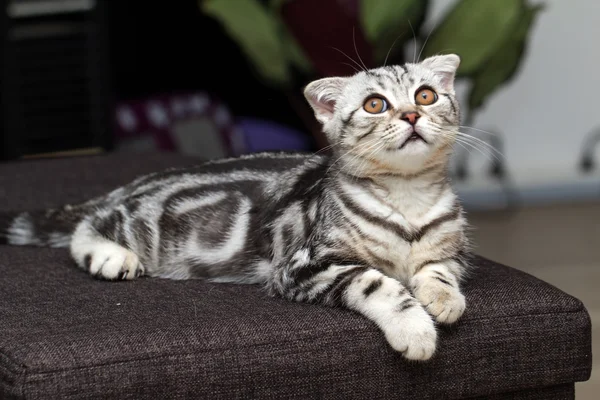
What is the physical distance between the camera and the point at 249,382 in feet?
4.97

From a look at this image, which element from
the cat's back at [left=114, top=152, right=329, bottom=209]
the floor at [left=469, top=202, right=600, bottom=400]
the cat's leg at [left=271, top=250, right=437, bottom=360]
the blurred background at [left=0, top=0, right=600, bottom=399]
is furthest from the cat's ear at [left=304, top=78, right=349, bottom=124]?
the blurred background at [left=0, top=0, right=600, bottom=399]

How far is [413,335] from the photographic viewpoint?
5.02ft

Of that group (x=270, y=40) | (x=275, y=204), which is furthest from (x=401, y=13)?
(x=275, y=204)

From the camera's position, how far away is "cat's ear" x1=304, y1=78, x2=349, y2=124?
5.84 feet

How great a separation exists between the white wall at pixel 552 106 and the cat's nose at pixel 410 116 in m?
2.46

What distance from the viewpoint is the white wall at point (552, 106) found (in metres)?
4.10

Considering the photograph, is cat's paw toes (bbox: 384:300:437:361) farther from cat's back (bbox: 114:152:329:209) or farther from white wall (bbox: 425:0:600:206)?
white wall (bbox: 425:0:600:206)

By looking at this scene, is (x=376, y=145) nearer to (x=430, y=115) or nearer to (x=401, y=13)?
(x=430, y=115)

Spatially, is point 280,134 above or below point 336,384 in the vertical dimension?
below

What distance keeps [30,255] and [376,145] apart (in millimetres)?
794

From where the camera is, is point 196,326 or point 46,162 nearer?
point 196,326

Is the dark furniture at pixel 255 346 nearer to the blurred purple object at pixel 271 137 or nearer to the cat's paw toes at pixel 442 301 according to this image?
the cat's paw toes at pixel 442 301

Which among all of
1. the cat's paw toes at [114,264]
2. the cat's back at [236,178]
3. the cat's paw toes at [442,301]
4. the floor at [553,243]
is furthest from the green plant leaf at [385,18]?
the cat's paw toes at [442,301]

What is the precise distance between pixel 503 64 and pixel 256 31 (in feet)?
2.89
